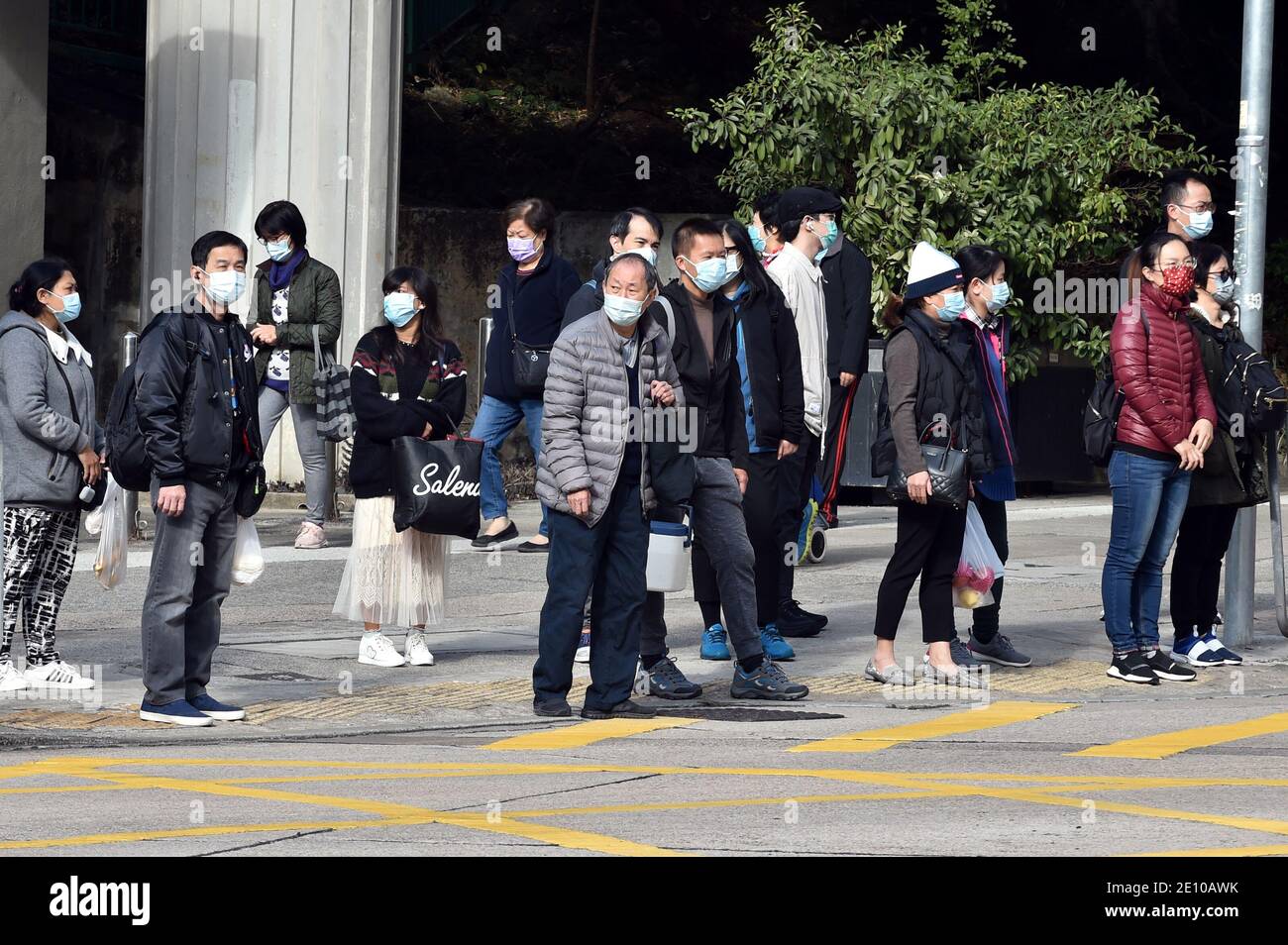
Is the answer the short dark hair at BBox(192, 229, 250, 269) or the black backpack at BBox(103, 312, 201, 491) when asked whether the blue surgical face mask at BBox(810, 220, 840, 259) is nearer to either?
the short dark hair at BBox(192, 229, 250, 269)

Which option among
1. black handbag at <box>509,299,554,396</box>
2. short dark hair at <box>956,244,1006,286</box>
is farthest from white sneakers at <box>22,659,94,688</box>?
short dark hair at <box>956,244,1006,286</box>

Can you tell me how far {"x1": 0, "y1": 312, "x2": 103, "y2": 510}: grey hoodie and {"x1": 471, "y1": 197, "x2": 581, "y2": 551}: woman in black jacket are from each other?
3.16m

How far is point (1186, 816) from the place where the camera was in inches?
277

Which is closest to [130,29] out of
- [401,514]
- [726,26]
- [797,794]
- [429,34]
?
[429,34]

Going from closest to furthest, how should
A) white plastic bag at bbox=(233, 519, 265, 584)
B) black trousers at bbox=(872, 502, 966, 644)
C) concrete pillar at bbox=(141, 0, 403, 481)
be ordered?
white plastic bag at bbox=(233, 519, 265, 584) → black trousers at bbox=(872, 502, 966, 644) → concrete pillar at bbox=(141, 0, 403, 481)

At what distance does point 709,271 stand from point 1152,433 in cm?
220

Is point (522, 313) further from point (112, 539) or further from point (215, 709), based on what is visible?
point (215, 709)

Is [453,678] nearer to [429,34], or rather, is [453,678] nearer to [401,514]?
[401,514]

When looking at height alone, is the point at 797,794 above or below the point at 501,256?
below

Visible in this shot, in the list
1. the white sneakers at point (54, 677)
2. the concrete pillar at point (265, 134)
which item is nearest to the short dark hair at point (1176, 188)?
the white sneakers at point (54, 677)

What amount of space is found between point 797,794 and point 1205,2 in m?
17.7

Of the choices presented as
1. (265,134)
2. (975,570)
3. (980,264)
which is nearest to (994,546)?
(975,570)

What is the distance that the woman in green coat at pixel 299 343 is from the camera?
13406 mm

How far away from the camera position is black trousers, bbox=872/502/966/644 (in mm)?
9773
